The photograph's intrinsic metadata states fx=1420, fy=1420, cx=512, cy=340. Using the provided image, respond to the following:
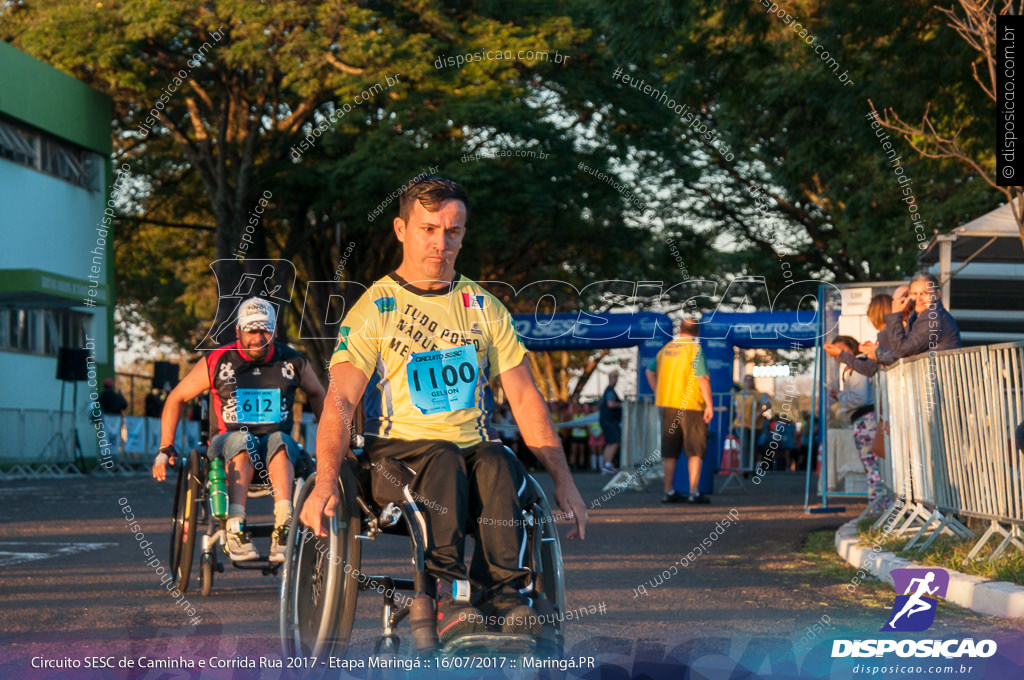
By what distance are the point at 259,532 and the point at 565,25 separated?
21.0 metres

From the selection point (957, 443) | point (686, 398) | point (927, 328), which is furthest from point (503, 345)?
point (686, 398)

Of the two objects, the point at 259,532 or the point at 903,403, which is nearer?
the point at 259,532

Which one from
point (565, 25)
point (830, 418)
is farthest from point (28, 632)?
point (565, 25)

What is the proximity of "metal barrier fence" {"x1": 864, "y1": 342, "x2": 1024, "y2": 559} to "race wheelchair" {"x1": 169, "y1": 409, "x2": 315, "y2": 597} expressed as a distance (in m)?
3.80

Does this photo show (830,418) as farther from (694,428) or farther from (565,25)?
(565,25)

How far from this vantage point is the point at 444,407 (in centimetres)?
475

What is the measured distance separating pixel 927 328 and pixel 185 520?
5098mm

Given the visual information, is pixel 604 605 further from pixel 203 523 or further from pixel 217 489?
pixel 203 523

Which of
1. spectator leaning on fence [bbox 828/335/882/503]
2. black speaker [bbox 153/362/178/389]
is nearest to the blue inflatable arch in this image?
spectator leaning on fence [bbox 828/335/882/503]

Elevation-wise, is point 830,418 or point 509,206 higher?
point 509,206

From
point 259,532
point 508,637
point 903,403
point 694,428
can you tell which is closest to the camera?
point 508,637

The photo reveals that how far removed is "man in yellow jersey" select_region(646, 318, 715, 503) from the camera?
15.0 metres

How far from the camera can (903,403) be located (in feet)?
32.4

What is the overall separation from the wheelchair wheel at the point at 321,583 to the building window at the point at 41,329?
24956 mm
